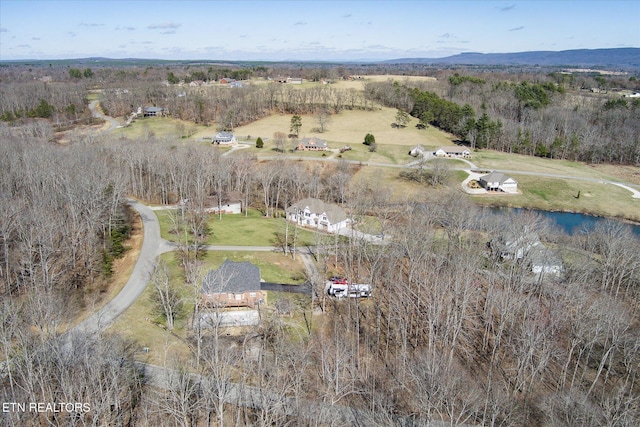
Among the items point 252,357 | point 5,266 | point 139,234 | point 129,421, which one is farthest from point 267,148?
point 129,421

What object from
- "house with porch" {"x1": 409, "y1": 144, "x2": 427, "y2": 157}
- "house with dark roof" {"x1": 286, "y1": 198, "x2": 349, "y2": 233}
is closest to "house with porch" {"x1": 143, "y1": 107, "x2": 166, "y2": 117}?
"house with porch" {"x1": 409, "y1": 144, "x2": 427, "y2": 157}

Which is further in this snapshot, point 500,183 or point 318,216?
point 500,183

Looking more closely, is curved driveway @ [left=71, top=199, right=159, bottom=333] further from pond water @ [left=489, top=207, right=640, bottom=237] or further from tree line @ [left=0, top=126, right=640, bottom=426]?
pond water @ [left=489, top=207, right=640, bottom=237]

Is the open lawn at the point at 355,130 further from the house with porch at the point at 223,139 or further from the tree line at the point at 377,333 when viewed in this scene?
the tree line at the point at 377,333

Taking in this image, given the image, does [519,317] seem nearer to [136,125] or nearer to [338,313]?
[338,313]

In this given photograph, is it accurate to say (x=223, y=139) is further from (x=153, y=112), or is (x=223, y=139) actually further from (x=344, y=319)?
(x=344, y=319)

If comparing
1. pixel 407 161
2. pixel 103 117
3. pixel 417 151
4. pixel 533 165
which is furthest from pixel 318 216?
pixel 103 117
